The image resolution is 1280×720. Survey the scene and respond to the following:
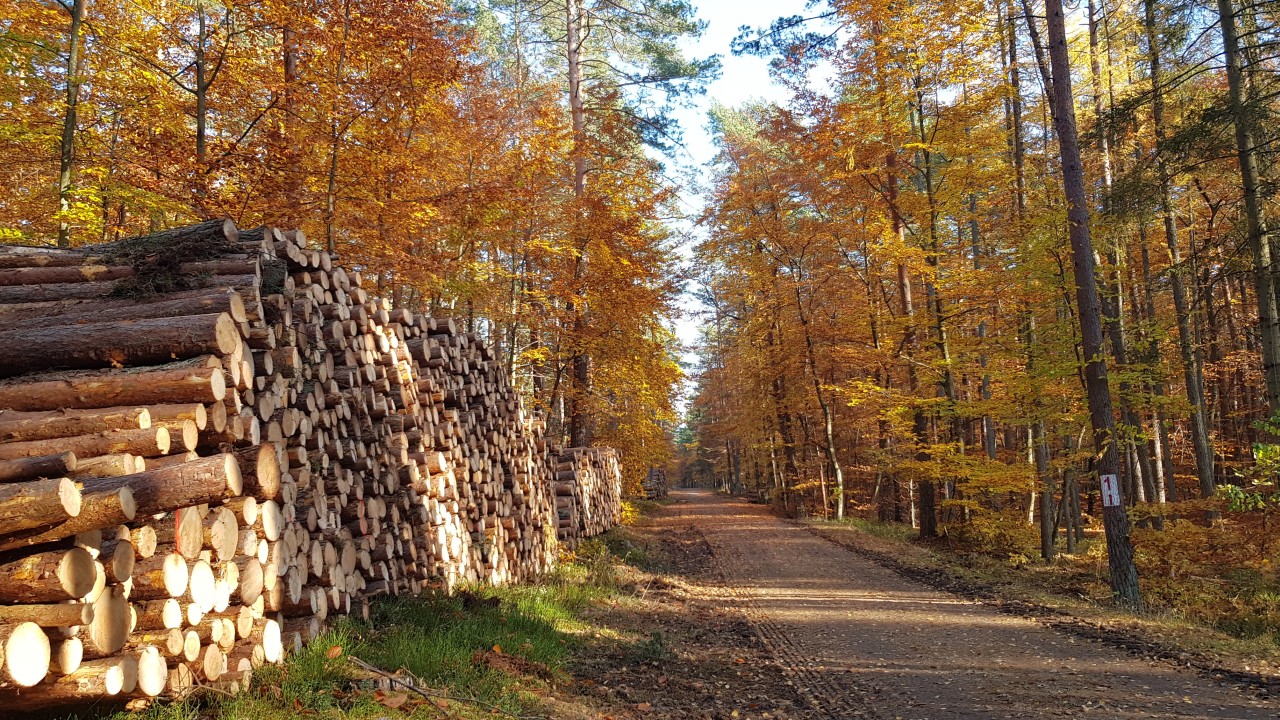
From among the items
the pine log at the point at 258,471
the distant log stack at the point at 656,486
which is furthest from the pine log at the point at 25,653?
the distant log stack at the point at 656,486

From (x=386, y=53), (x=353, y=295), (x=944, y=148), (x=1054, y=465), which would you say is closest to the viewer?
(x=353, y=295)

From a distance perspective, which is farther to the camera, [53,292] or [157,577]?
[53,292]

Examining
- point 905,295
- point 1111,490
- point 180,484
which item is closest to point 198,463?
point 180,484

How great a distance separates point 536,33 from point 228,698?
25.8 meters

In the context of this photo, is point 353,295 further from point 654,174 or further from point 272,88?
point 654,174

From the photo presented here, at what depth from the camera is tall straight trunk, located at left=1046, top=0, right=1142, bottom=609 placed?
1009 cm

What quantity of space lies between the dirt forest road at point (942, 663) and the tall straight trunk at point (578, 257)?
26.2 feet

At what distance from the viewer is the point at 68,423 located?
3.92 meters

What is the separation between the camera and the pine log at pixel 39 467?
310 cm

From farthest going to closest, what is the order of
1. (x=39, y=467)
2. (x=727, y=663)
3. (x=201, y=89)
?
(x=201, y=89)
(x=727, y=663)
(x=39, y=467)

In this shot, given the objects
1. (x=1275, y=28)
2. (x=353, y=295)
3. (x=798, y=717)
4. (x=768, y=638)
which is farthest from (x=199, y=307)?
(x=1275, y=28)

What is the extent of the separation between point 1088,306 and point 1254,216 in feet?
9.65

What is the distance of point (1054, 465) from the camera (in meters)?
13.7

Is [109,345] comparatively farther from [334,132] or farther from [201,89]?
[201,89]
